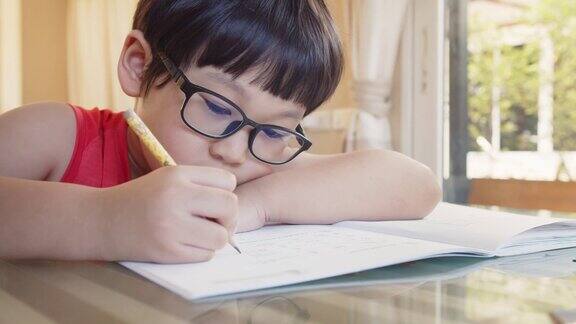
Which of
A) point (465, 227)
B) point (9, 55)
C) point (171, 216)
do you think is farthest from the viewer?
point (9, 55)

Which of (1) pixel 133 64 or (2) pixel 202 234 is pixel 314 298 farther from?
(1) pixel 133 64

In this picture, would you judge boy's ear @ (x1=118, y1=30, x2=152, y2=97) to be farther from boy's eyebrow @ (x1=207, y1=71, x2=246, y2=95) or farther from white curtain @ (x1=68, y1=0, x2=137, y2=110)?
white curtain @ (x1=68, y1=0, x2=137, y2=110)

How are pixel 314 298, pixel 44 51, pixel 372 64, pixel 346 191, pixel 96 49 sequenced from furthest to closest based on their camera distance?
pixel 44 51 < pixel 96 49 < pixel 372 64 < pixel 346 191 < pixel 314 298

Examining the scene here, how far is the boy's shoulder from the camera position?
0.82m

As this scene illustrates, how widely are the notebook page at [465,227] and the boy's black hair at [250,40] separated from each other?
0.74 ft

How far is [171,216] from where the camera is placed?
1.74 feet

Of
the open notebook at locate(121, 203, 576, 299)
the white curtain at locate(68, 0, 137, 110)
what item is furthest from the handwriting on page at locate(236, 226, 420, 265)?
the white curtain at locate(68, 0, 137, 110)

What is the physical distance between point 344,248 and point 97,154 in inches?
20.0

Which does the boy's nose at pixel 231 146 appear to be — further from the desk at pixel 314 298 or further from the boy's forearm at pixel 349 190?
the desk at pixel 314 298

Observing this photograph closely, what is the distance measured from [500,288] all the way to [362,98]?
1.61 m

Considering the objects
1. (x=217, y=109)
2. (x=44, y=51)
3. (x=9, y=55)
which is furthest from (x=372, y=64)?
(x=44, y=51)

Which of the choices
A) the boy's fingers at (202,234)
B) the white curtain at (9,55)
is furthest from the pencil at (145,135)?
the white curtain at (9,55)

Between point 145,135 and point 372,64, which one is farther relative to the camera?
point 372,64

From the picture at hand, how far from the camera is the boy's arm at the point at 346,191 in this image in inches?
32.3
